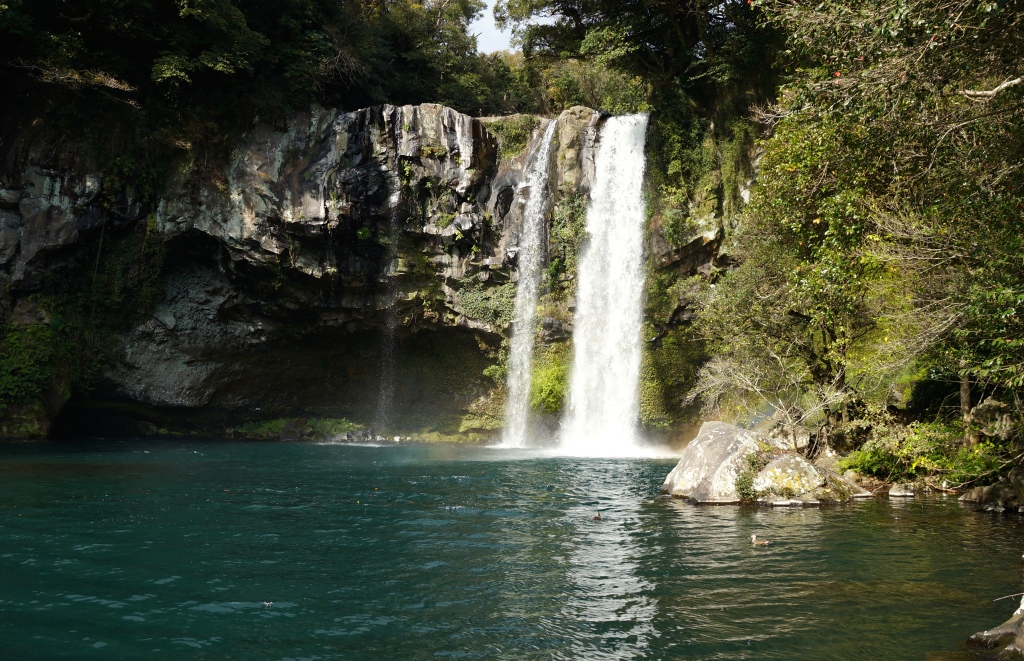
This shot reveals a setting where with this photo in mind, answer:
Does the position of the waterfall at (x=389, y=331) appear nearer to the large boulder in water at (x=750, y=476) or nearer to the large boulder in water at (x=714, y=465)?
the large boulder in water at (x=714, y=465)

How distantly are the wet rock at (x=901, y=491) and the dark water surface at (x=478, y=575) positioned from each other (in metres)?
0.77

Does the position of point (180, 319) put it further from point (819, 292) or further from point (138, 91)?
point (819, 292)

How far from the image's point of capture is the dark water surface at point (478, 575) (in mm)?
5852

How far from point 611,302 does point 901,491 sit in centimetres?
1141

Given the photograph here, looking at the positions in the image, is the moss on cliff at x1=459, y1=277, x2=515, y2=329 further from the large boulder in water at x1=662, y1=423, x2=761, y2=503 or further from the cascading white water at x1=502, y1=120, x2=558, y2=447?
the large boulder in water at x1=662, y1=423, x2=761, y2=503

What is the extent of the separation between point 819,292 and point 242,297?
17.6 meters

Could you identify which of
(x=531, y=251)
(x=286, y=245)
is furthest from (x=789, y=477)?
(x=286, y=245)

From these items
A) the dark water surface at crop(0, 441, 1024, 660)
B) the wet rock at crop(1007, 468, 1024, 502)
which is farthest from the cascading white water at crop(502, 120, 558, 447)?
the wet rock at crop(1007, 468, 1024, 502)

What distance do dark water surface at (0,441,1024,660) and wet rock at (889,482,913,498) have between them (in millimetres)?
771

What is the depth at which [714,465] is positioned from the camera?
12.5 metres

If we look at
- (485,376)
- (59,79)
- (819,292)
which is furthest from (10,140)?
(819,292)

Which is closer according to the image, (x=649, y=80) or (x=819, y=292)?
(x=819, y=292)

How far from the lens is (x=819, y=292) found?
12.0 m

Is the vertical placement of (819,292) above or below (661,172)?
below
